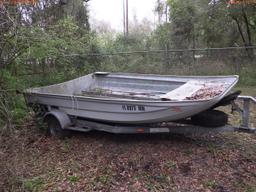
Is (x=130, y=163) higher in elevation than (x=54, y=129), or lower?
lower

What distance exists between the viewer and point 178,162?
4371 millimetres

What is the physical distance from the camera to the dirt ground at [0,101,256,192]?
3840mm

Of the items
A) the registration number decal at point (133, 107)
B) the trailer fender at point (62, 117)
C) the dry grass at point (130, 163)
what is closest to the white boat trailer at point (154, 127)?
the trailer fender at point (62, 117)

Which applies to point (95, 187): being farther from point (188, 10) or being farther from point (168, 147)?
point (188, 10)

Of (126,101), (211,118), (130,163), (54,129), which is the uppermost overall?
(126,101)

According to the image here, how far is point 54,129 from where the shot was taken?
573 cm

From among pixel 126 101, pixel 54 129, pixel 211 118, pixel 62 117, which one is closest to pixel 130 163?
pixel 126 101

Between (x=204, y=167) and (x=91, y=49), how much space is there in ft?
27.6

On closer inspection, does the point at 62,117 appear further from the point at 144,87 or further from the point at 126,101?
the point at 144,87

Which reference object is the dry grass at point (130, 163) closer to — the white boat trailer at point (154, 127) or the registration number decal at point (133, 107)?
the white boat trailer at point (154, 127)

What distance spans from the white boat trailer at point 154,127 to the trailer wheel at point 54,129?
48 mm

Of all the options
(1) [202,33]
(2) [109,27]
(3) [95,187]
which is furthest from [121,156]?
(2) [109,27]

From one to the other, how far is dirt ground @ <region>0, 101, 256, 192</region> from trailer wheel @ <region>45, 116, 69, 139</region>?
0.14m

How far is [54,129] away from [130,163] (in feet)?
6.26
